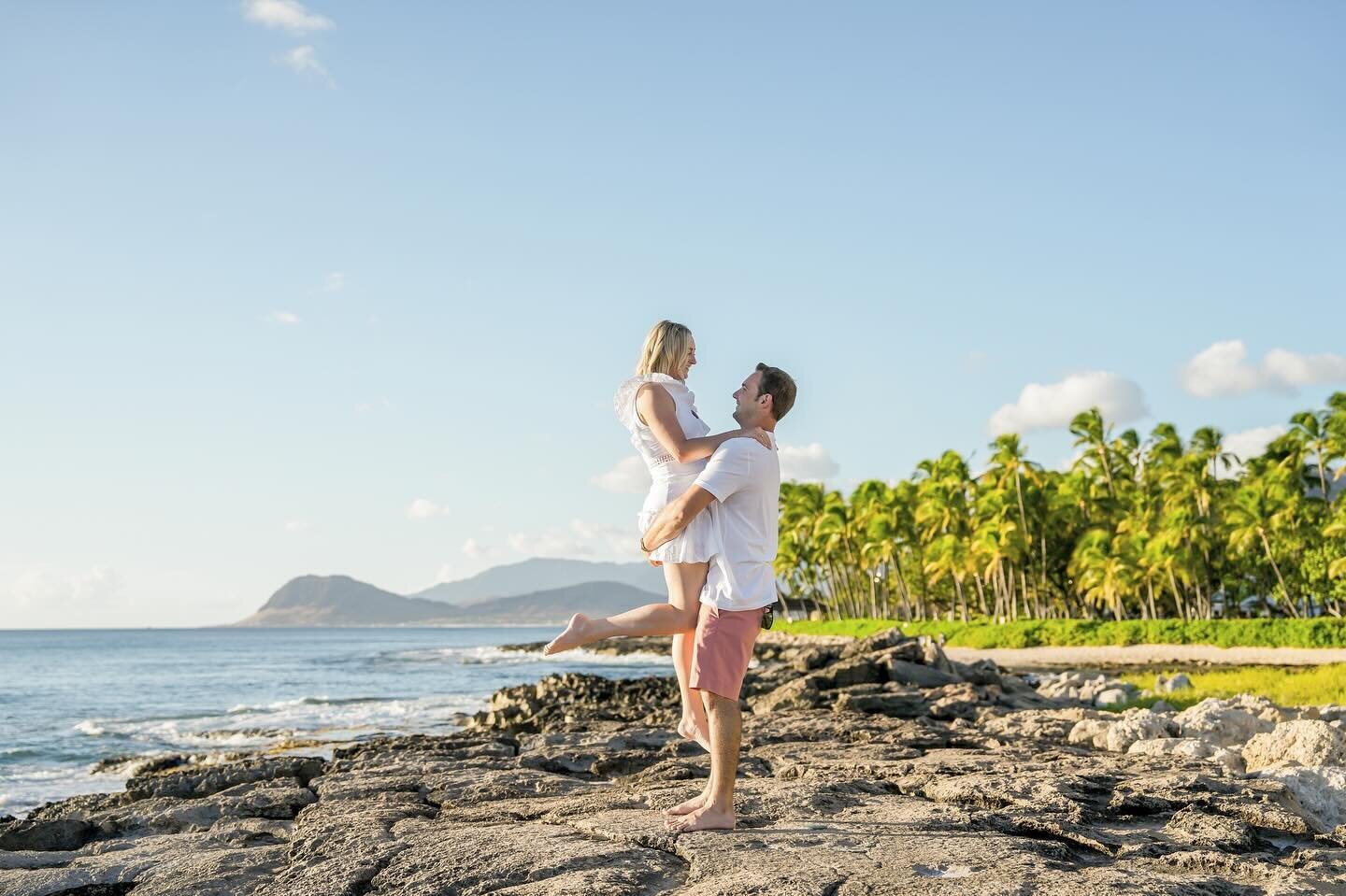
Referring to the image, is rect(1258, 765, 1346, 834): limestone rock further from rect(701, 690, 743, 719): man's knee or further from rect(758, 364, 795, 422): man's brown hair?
rect(758, 364, 795, 422): man's brown hair

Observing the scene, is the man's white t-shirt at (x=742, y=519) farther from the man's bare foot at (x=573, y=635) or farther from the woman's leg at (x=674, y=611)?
the man's bare foot at (x=573, y=635)

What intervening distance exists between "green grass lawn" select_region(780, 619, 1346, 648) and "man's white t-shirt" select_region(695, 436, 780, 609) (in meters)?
40.2

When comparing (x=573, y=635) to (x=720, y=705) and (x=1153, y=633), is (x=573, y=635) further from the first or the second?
(x=1153, y=633)

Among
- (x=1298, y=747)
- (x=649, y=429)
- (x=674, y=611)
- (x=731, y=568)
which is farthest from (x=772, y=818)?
(x=1298, y=747)

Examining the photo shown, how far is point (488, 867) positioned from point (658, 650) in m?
61.8

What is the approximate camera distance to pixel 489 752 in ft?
33.5

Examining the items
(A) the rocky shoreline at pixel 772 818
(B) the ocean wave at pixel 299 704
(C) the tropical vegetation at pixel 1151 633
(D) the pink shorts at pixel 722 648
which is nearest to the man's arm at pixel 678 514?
(D) the pink shorts at pixel 722 648

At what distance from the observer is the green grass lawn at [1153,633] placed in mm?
38781

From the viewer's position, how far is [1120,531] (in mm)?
52688

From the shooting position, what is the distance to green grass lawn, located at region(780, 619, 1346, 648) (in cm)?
3878

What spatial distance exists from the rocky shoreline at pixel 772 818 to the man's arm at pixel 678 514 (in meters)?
1.36

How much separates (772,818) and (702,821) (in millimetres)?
611

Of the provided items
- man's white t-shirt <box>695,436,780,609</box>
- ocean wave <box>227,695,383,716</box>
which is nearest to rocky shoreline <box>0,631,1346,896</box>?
man's white t-shirt <box>695,436,780,609</box>

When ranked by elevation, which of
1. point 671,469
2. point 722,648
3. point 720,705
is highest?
point 671,469
